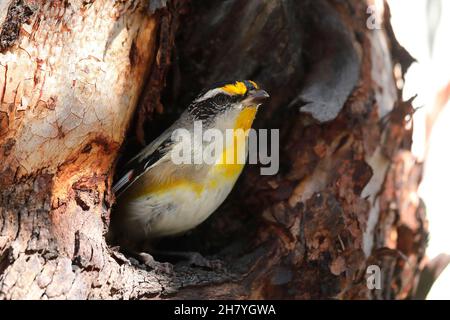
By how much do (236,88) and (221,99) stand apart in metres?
0.16

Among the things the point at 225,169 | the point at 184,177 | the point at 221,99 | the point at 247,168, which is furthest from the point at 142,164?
the point at 247,168

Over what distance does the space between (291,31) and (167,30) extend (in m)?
0.99

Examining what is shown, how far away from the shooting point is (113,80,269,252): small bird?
412 cm

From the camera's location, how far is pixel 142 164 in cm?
415

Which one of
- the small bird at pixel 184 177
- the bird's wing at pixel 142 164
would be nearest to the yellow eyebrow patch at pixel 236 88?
the small bird at pixel 184 177

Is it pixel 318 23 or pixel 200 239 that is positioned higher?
pixel 318 23

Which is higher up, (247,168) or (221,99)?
(221,99)

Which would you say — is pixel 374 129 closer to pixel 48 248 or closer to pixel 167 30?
pixel 167 30

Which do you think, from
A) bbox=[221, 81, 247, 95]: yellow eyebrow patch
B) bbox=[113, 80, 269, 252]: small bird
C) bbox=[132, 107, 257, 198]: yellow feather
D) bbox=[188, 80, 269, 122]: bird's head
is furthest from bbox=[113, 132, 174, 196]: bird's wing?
bbox=[221, 81, 247, 95]: yellow eyebrow patch

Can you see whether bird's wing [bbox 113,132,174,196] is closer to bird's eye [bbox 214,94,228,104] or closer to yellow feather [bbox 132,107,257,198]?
yellow feather [bbox 132,107,257,198]

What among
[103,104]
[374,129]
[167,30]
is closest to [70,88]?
[103,104]

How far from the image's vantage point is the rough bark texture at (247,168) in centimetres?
323

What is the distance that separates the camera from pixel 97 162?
12.1 ft

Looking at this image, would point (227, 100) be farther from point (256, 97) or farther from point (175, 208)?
point (175, 208)
